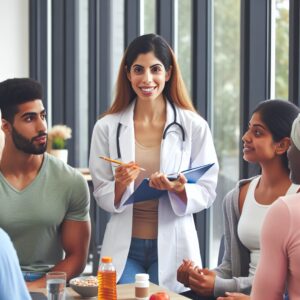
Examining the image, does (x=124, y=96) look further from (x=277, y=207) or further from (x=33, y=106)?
(x=277, y=207)

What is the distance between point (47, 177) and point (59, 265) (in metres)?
0.35

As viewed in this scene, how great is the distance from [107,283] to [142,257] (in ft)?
2.49

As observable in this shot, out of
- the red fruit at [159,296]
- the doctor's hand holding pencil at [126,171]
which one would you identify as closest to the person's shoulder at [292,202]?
the red fruit at [159,296]

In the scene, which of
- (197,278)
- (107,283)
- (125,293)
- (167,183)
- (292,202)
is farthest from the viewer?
(167,183)

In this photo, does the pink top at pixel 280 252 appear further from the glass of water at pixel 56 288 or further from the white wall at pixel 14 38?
the white wall at pixel 14 38

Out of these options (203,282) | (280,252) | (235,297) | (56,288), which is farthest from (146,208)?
(280,252)

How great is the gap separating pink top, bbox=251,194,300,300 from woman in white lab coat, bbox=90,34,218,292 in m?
1.03

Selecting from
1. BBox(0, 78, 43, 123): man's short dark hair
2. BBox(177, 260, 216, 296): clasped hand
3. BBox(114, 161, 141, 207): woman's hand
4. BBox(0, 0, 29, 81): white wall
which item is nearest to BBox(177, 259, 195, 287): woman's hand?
BBox(177, 260, 216, 296): clasped hand

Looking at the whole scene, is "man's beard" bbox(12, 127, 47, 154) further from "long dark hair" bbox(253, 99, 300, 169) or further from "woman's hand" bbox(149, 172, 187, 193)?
"long dark hair" bbox(253, 99, 300, 169)

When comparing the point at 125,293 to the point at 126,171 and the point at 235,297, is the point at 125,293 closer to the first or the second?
the point at 235,297

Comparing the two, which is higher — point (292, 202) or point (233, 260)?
point (292, 202)

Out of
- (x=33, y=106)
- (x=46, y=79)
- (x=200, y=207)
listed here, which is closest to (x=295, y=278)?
(x=200, y=207)

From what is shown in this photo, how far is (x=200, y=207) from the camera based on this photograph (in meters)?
3.22

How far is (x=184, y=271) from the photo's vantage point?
300 centimetres
